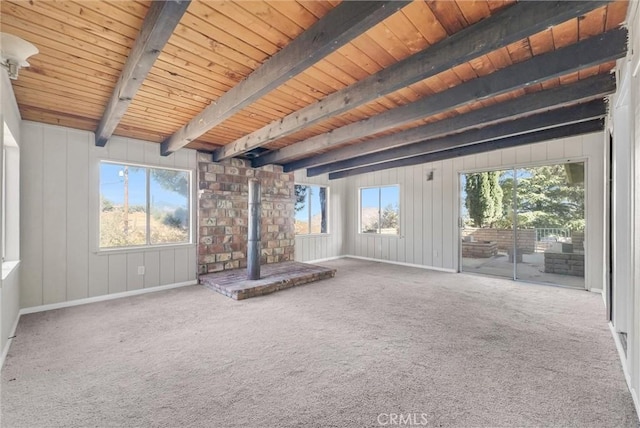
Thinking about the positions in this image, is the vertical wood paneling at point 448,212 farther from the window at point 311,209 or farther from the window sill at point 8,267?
the window sill at point 8,267

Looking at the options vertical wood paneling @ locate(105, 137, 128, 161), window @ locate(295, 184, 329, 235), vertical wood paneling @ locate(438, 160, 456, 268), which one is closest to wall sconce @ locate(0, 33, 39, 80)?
vertical wood paneling @ locate(105, 137, 128, 161)

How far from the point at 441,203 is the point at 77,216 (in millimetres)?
6660

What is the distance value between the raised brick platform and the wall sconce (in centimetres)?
321

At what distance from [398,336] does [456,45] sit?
104 inches

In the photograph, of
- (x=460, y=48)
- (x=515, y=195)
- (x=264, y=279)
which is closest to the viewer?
(x=460, y=48)

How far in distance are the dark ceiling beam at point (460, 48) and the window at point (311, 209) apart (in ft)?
13.9

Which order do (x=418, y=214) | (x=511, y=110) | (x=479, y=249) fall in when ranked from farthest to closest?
(x=418, y=214), (x=479, y=249), (x=511, y=110)

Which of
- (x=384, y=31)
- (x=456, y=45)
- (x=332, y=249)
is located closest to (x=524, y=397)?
(x=456, y=45)

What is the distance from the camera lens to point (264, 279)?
15.6 feet

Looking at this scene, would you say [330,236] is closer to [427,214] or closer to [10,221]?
[427,214]

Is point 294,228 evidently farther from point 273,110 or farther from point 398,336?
point 398,336

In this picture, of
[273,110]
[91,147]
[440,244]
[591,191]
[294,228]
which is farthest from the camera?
[294,228]

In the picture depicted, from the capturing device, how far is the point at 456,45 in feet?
6.41

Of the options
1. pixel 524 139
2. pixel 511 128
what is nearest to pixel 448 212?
pixel 524 139
